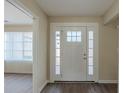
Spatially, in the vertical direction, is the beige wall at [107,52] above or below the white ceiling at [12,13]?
below

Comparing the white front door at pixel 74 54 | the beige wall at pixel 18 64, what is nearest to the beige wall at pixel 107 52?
the white front door at pixel 74 54

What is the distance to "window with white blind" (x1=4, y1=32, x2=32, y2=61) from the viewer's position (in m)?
7.68

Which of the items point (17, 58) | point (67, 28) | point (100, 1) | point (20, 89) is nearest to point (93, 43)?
point (67, 28)

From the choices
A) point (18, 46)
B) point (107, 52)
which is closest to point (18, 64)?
point (18, 46)

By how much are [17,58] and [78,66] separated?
3.41 meters

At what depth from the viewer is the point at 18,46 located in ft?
25.3

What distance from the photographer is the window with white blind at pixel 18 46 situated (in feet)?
25.2

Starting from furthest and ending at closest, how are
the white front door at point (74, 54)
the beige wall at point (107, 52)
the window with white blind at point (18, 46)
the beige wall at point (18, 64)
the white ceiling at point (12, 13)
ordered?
the window with white blind at point (18, 46) → the beige wall at point (18, 64) → the white front door at point (74, 54) → the beige wall at point (107, 52) → the white ceiling at point (12, 13)

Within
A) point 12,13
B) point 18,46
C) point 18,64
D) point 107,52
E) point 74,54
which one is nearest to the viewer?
point 12,13

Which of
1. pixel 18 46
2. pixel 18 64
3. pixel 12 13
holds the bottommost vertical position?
pixel 18 64

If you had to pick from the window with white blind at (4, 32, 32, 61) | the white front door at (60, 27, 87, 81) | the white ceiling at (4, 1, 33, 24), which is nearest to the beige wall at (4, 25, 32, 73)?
the window with white blind at (4, 32, 32, 61)

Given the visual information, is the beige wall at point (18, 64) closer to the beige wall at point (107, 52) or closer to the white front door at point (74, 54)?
the white front door at point (74, 54)

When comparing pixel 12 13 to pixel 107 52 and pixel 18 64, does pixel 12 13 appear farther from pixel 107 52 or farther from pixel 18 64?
pixel 107 52

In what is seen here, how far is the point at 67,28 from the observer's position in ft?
19.1
